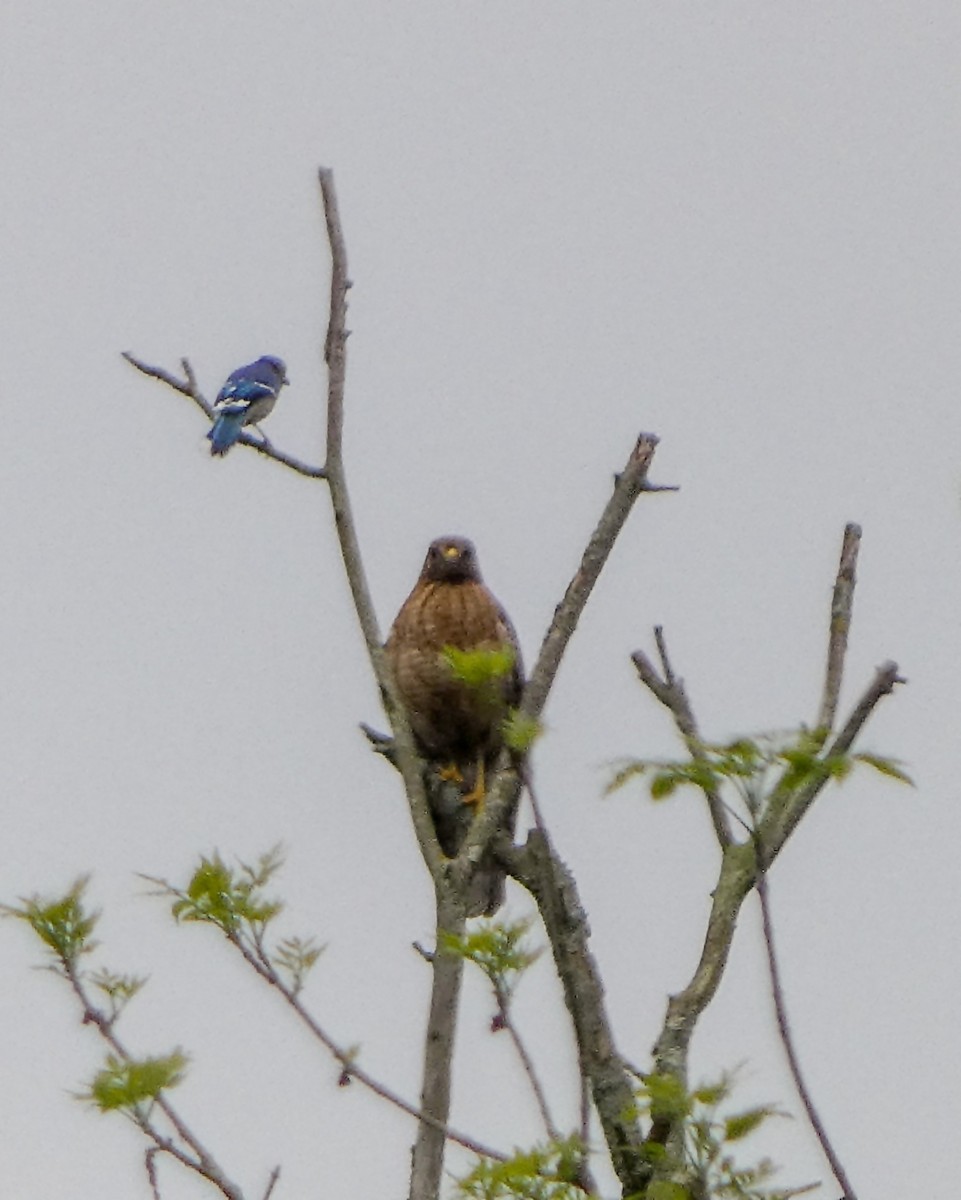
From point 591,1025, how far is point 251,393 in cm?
893

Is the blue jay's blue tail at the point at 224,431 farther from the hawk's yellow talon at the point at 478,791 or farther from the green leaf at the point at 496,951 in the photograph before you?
the green leaf at the point at 496,951

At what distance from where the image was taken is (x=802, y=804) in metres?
5.35

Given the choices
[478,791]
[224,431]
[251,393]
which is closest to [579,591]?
[478,791]

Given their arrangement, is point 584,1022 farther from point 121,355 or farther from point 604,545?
point 121,355

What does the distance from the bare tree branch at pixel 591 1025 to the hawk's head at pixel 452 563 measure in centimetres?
475

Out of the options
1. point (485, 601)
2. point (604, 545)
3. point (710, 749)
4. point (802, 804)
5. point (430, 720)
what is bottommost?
point (710, 749)

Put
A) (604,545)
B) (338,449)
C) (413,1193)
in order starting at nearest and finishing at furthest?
(413,1193)
(604,545)
(338,449)

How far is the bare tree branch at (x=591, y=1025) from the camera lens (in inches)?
204

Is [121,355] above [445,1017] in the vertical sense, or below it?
above

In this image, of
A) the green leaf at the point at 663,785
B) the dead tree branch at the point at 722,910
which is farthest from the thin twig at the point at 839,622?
the green leaf at the point at 663,785

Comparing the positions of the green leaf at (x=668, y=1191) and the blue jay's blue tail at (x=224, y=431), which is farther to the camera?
the blue jay's blue tail at (x=224, y=431)

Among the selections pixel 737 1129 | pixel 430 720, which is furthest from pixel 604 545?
pixel 430 720

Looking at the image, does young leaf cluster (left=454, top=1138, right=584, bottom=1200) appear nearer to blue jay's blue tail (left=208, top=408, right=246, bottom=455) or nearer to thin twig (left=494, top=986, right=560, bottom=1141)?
thin twig (left=494, top=986, right=560, bottom=1141)

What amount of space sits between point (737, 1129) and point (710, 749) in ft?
2.78
